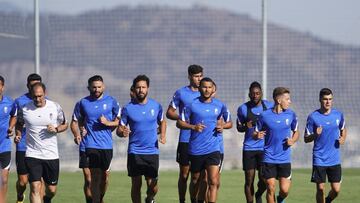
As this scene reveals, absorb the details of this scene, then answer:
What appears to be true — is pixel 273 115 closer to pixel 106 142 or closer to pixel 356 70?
pixel 106 142

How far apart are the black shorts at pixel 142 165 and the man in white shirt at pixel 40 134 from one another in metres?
1.22

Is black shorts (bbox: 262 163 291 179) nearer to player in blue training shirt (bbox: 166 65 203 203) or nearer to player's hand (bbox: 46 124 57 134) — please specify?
player in blue training shirt (bbox: 166 65 203 203)

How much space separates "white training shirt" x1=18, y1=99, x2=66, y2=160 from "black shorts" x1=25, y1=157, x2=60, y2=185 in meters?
0.06

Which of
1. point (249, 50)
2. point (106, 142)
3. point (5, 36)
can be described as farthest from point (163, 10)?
point (106, 142)

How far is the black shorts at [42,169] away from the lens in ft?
49.6

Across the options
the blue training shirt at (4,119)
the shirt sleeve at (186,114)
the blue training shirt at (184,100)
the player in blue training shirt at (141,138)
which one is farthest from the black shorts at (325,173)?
the blue training shirt at (4,119)

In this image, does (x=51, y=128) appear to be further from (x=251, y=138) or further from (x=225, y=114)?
(x=251, y=138)

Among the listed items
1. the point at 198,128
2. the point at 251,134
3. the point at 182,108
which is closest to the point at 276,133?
the point at 198,128

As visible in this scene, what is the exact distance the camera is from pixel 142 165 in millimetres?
15906

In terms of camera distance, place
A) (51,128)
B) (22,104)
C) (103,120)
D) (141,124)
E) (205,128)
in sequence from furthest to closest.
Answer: (103,120) < (22,104) < (205,128) < (141,124) < (51,128)

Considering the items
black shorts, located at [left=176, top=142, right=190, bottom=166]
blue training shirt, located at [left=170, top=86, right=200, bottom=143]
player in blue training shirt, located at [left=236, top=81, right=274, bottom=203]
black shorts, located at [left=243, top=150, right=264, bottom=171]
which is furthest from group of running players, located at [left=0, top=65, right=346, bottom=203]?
black shorts, located at [left=243, top=150, right=264, bottom=171]

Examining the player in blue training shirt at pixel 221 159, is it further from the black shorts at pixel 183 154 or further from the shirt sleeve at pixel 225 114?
the black shorts at pixel 183 154

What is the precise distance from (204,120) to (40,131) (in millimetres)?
2536

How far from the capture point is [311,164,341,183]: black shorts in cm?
1617
